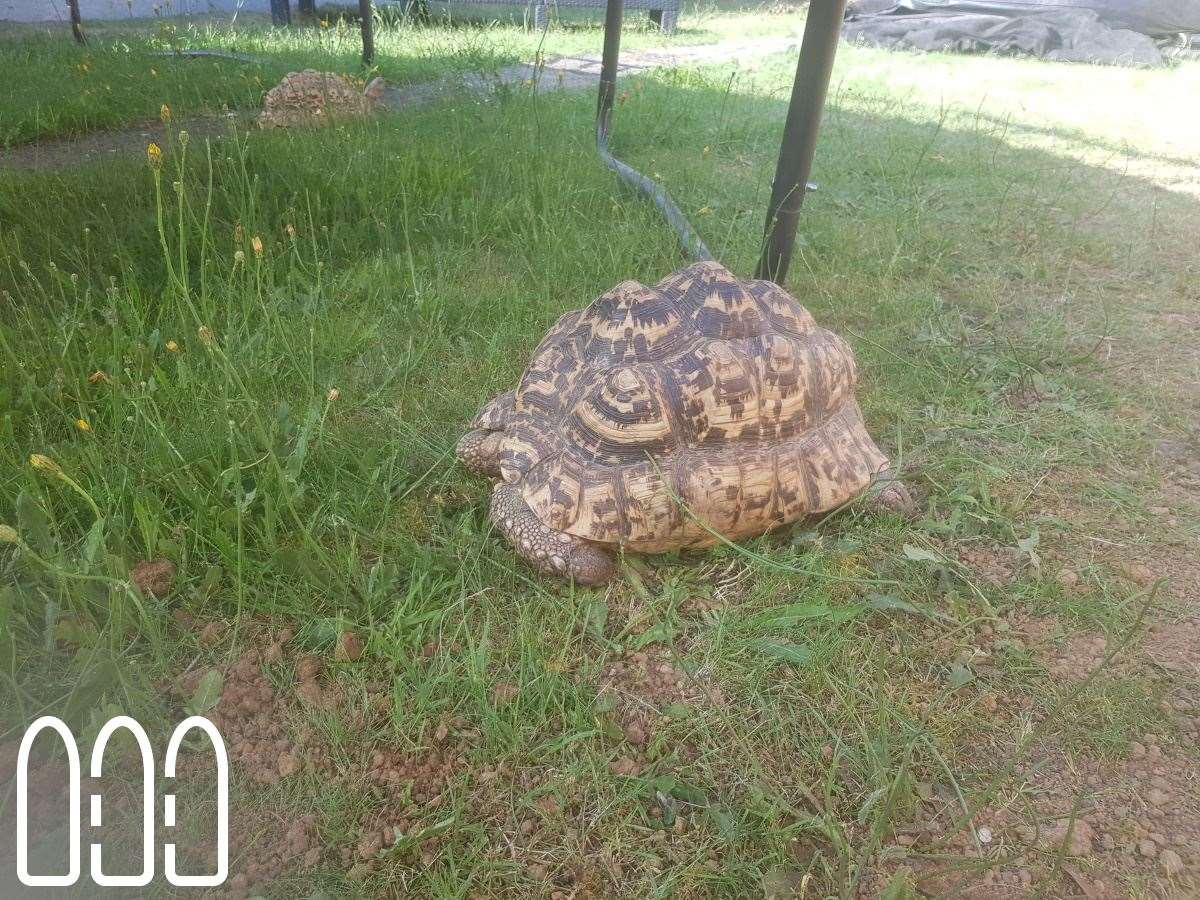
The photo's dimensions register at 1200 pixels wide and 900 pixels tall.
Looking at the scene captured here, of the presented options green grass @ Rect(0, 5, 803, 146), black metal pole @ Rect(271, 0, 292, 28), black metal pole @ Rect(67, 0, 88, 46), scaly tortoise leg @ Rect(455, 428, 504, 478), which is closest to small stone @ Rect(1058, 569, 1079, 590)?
scaly tortoise leg @ Rect(455, 428, 504, 478)

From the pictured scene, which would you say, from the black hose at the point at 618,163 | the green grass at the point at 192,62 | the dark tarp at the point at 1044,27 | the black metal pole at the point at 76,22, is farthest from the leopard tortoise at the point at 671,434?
the dark tarp at the point at 1044,27

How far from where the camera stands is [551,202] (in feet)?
12.0

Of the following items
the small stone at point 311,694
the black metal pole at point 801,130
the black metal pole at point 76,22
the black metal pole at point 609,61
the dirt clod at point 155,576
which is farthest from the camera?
the black metal pole at point 76,22

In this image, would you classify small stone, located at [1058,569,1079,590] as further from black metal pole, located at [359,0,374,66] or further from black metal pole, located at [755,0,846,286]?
black metal pole, located at [359,0,374,66]

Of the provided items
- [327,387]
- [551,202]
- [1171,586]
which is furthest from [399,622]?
[551,202]

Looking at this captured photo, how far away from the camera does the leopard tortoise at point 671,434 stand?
189 cm

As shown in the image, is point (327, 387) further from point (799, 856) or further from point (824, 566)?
point (799, 856)

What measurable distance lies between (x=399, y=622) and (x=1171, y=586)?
1.95m

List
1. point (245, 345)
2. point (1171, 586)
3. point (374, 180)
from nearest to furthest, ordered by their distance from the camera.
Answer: point (1171, 586) < point (245, 345) < point (374, 180)

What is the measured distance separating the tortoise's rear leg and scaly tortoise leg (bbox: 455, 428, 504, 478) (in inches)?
9.2

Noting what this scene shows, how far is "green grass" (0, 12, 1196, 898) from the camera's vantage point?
1.42 m

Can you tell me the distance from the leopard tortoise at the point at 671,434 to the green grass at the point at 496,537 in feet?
0.37

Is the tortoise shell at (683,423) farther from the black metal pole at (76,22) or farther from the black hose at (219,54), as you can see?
the black metal pole at (76,22)

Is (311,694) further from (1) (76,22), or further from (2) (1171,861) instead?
(1) (76,22)
